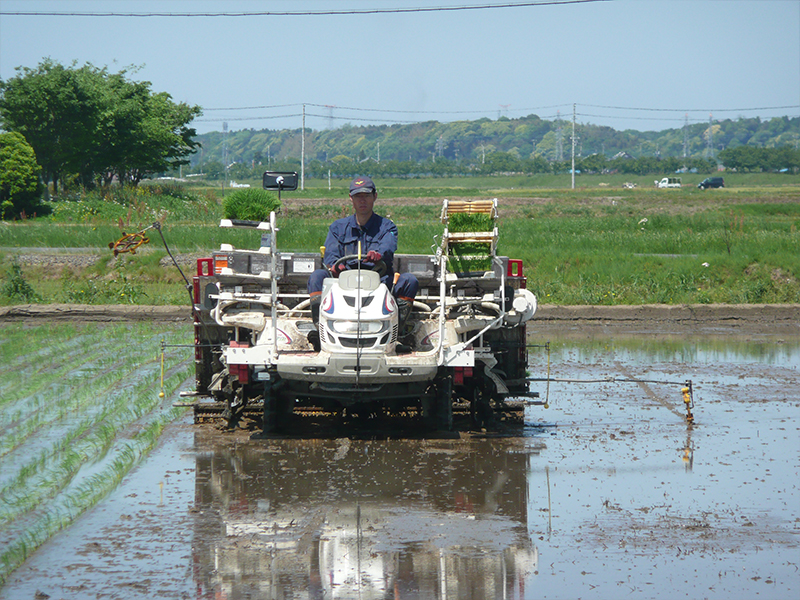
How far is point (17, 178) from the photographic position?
134 ft

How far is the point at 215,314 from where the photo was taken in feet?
31.6

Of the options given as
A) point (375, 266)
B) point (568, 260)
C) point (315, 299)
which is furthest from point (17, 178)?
point (375, 266)

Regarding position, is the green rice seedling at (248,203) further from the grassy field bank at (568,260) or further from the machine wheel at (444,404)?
the grassy field bank at (568,260)

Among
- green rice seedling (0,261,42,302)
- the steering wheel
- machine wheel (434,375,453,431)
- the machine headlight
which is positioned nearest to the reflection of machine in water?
machine wheel (434,375,453,431)

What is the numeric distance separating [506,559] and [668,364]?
8.88 m

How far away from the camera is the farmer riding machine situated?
8.66 m

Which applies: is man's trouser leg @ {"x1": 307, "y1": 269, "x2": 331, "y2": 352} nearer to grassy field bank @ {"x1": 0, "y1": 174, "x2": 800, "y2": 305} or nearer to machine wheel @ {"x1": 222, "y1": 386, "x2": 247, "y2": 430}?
machine wheel @ {"x1": 222, "y1": 386, "x2": 247, "y2": 430}

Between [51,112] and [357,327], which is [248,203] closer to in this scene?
[357,327]

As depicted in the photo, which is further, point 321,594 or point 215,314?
point 215,314

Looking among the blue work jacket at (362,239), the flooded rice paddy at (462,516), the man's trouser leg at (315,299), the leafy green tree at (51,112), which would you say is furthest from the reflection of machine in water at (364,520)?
the leafy green tree at (51,112)

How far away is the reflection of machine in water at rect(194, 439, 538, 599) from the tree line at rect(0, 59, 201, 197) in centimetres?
4335

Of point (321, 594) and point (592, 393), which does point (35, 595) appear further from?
point (592, 393)

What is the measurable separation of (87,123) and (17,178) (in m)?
10.4

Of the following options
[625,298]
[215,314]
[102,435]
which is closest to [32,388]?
[102,435]
